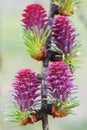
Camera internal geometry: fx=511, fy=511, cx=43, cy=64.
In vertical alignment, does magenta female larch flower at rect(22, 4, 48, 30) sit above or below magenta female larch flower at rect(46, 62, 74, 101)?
above

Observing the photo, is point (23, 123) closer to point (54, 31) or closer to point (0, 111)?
point (54, 31)

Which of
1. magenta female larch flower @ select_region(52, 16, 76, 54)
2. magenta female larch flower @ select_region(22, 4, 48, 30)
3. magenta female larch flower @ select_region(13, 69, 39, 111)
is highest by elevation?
magenta female larch flower @ select_region(22, 4, 48, 30)

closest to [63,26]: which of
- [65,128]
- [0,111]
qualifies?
[0,111]

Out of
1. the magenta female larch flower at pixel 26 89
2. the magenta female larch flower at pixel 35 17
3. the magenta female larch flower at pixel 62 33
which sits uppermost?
the magenta female larch flower at pixel 35 17

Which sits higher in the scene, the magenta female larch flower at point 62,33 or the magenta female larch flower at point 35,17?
the magenta female larch flower at point 35,17
